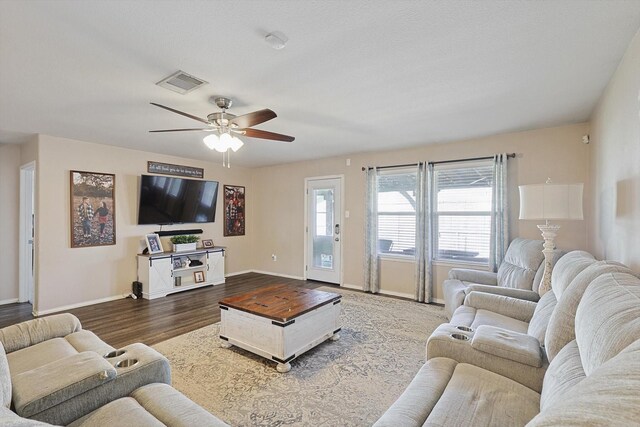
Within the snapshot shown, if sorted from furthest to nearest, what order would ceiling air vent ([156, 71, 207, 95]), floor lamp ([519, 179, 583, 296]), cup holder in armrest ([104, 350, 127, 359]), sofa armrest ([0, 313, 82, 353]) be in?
floor lamp ([519, 179, 583, 296]) → ceiling air vent ([156, 71, 207, 95]) → sofa armrest ([0, 313, 82, 353]) → cup holder in armrest ([104, 350, 127, 359])

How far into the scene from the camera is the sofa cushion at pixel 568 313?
1.40 m

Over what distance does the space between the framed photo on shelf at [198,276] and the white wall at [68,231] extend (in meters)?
0.73

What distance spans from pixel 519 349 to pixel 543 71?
80.5 inches

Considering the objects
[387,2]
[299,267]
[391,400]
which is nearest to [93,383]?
[391,400]

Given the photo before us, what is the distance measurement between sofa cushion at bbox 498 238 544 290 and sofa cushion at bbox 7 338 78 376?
12.5 ft

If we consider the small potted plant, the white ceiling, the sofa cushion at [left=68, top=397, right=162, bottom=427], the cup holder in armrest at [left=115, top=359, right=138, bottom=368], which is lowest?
the sofa cushion at [left=68, top=397, right=162, bottom=427]

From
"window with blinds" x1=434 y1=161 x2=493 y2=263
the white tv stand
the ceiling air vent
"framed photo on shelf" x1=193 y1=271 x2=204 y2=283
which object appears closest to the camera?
the ceiling air vent

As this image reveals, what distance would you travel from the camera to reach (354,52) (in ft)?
6.56

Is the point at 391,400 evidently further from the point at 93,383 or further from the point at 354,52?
the point at 354,52

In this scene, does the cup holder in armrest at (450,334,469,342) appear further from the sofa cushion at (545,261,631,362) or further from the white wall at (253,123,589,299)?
the white wall at (253,123,589,299)

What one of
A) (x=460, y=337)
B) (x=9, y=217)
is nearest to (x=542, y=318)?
(x=460, y=337)

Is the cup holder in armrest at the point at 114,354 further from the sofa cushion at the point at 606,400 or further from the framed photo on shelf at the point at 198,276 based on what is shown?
the framed photo on shelf at the point at 198,276

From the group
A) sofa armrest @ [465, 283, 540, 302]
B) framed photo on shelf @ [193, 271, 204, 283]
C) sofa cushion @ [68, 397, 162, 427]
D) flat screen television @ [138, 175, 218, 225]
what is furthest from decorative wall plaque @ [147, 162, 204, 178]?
sofa armrest @ [465, 283, 540, 302]

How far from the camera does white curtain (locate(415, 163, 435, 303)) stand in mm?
4492
